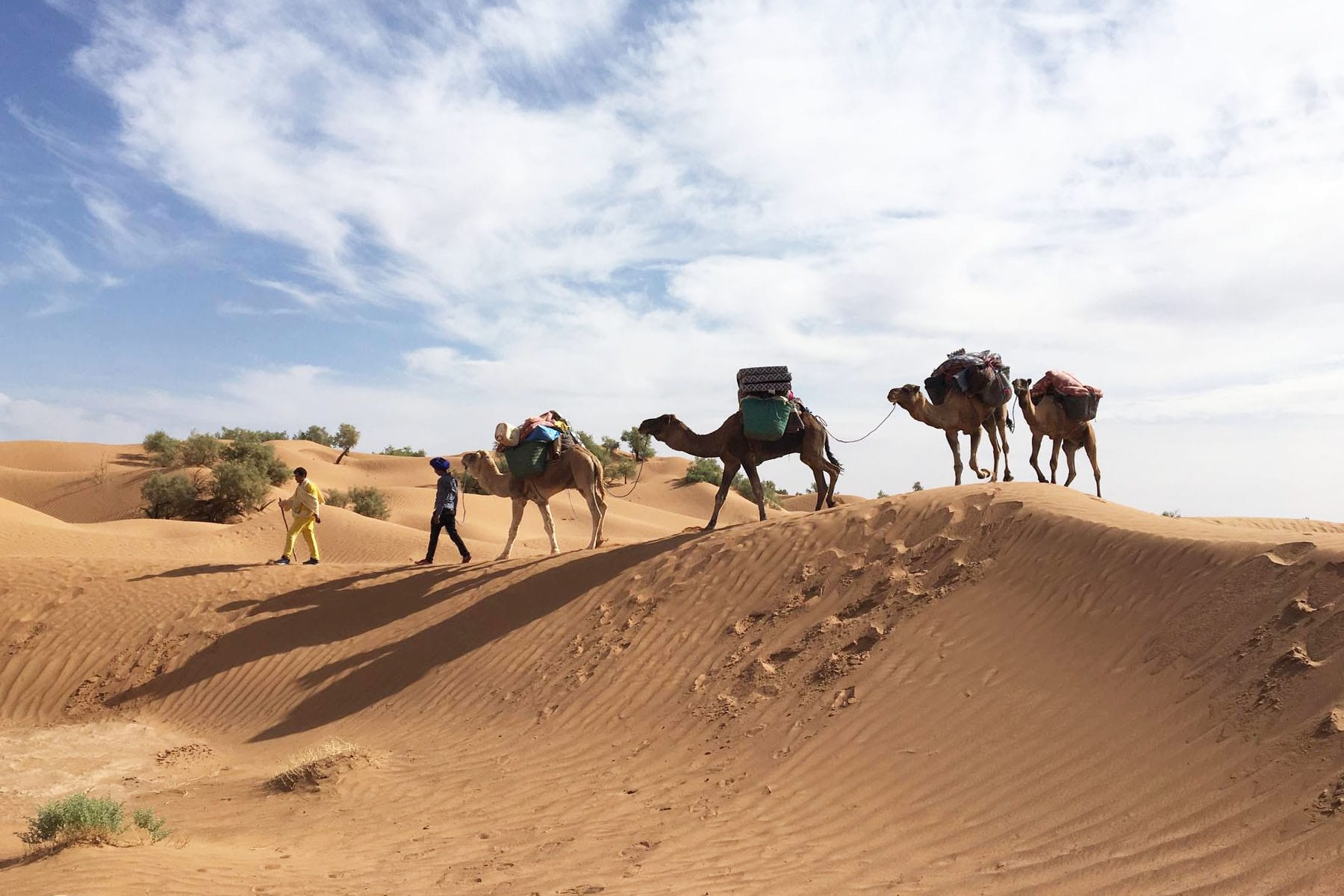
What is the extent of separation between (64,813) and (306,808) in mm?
2071

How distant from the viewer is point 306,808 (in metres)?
7.84

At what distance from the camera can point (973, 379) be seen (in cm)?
1404

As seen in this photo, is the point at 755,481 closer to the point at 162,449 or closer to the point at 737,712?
the point at 737,712

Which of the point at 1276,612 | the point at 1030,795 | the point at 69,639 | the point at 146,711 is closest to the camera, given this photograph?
the point at 1030,795

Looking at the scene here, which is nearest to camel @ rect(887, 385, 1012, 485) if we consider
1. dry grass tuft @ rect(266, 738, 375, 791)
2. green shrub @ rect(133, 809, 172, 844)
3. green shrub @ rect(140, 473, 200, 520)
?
dry grass tuft @ rect(266, 738, 375, 791)

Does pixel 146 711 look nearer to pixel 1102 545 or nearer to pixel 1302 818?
pixel 1102 545

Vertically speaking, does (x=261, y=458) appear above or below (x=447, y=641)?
above

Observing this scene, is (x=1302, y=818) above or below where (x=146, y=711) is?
above

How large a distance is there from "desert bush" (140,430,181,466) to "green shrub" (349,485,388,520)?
614 cm

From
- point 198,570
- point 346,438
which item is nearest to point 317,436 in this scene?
point 346,438

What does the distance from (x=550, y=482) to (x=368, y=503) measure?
774 inches

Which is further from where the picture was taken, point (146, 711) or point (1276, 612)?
point (146, 711)

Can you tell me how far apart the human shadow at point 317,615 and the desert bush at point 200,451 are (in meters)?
19.9

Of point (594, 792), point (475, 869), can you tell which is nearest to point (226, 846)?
point (475, 869)
